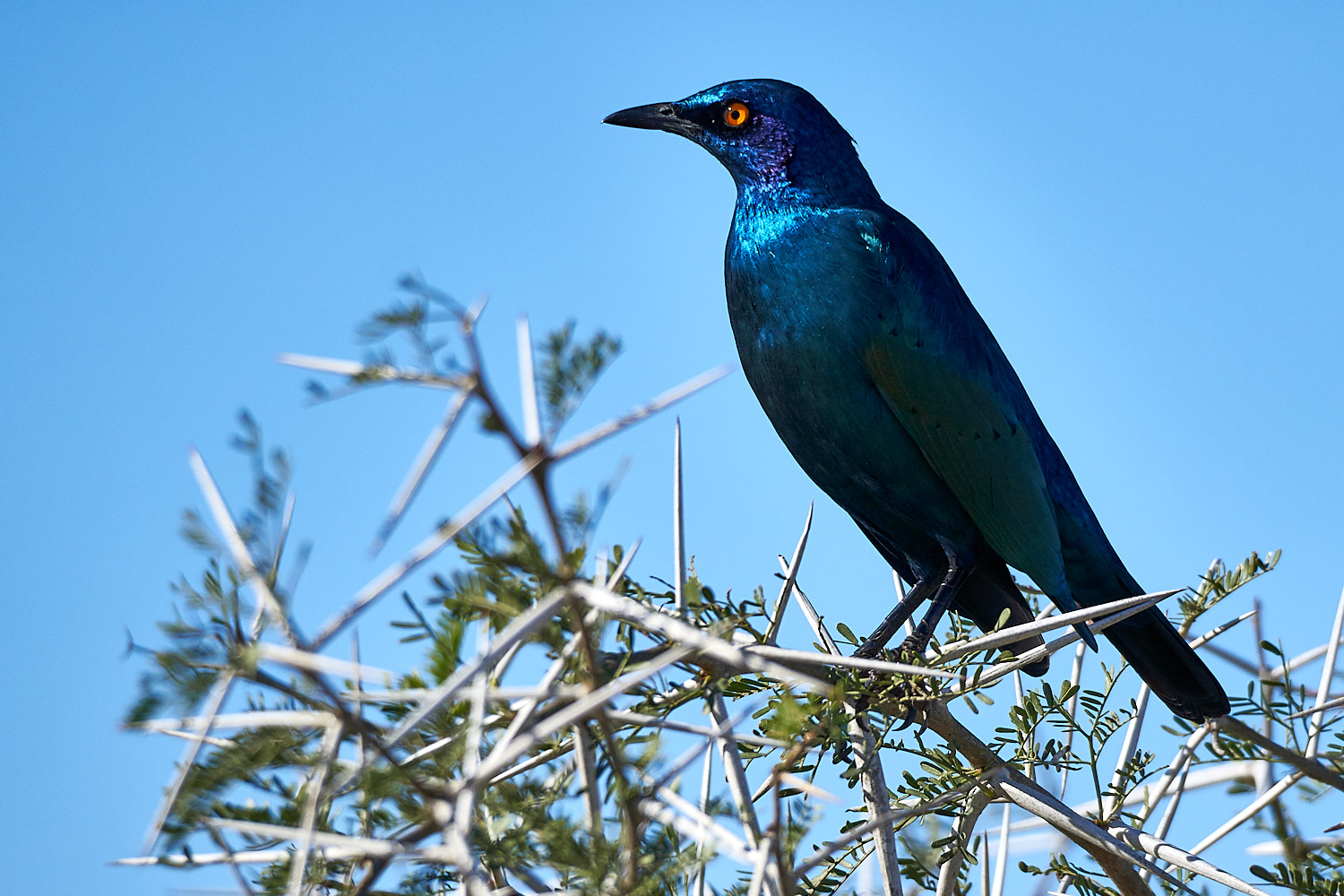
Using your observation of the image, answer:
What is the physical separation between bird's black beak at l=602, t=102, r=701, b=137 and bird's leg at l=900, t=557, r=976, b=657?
1.83 metres

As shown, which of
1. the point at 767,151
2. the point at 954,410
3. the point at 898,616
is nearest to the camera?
the point at 954,410

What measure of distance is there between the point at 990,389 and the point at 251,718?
2.94 metres

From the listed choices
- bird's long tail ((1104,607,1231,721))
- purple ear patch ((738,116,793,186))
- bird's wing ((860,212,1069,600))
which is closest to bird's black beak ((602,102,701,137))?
purple ear patch ((738,116,793,186))

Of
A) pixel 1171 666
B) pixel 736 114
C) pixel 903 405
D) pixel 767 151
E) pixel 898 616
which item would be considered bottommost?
pixel 1171 666

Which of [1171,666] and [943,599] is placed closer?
[1171,666]

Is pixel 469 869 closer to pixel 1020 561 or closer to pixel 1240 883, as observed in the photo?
pixel 1240 883

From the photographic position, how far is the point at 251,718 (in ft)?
4.88

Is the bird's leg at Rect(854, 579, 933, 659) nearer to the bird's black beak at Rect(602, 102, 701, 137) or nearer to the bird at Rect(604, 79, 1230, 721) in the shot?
the bird at Rect(604, 79, 1230, 721)

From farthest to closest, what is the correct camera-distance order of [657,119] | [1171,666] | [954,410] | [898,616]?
[657,119] < [898,616] < [954,410] < [1171,666]

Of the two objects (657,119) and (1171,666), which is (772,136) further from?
(1171,666)

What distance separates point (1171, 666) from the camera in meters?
3.63

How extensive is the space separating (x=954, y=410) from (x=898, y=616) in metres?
0.70

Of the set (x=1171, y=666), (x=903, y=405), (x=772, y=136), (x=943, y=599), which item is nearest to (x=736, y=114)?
(x=772, y=136)

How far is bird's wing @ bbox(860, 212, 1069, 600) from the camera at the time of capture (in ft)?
12.1
